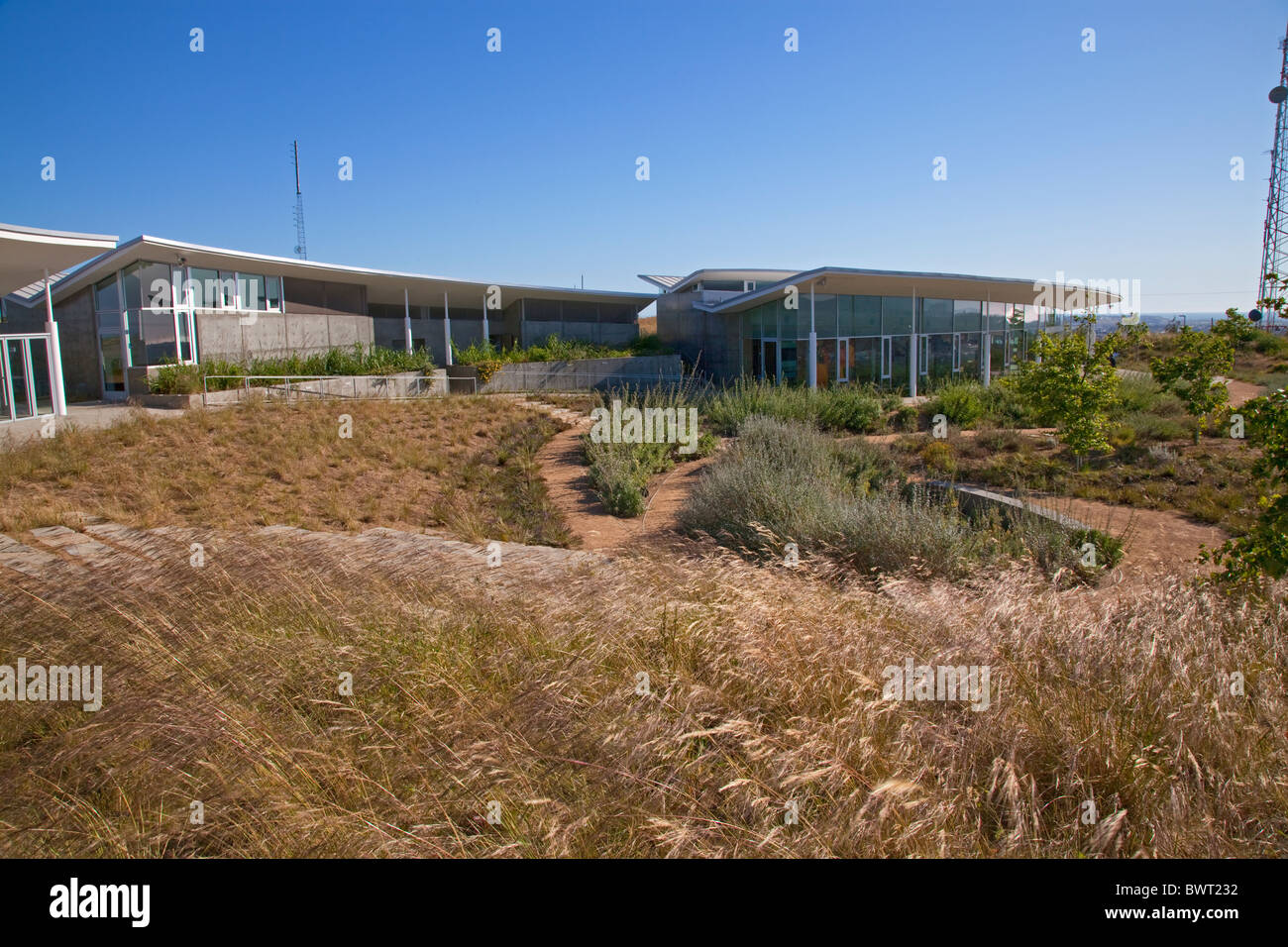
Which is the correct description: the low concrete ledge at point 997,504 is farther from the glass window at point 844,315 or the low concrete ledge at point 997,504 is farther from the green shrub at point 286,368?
the green shrub at point 286,368

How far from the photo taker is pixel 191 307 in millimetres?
25391

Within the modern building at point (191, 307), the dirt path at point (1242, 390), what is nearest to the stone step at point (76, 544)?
the modern building at point (191, 307)

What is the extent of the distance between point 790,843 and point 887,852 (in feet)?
1.05

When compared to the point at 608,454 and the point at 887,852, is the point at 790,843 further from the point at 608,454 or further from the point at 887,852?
the point at 608,454

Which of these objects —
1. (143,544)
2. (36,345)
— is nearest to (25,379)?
(36,345)

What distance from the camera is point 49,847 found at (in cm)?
274

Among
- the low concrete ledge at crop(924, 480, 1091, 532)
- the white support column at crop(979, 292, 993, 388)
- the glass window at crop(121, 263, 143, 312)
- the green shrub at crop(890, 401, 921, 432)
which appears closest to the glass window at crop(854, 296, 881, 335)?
the white support column at crop(979, 292, 993, 388)

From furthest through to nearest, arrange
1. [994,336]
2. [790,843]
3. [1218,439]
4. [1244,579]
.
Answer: [994,336] < [1218,439] < [1244,579] < [790,843]

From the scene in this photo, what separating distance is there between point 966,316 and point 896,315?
13.8ft

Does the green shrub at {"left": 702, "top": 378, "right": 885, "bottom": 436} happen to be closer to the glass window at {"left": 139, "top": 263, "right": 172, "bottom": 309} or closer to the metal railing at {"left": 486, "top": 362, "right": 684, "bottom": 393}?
the metal railing at {"left": 486, "top": 362, "right": 684, "bottom": 393}

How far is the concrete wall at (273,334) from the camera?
2603 centimetres

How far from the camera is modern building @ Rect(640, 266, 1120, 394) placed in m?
28.6
